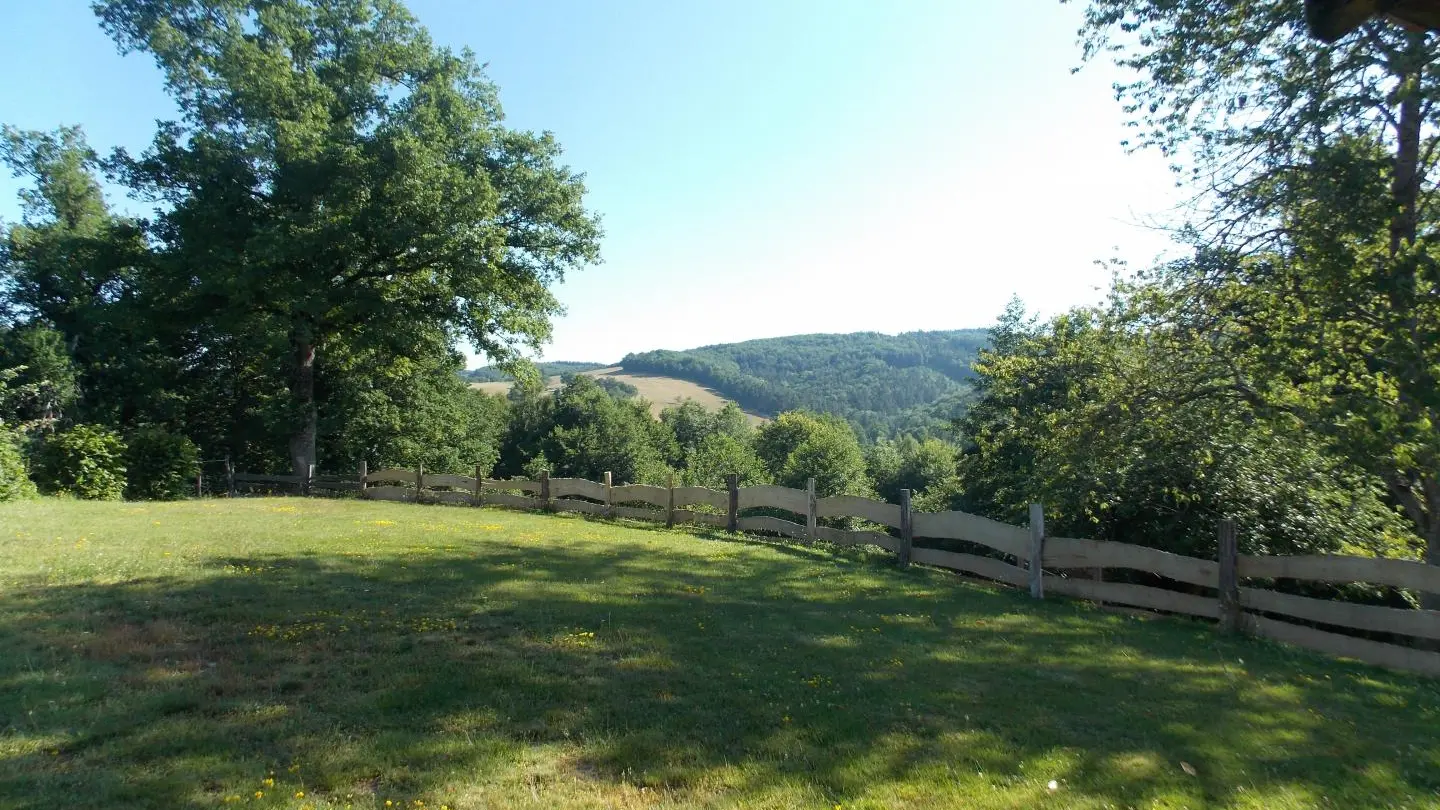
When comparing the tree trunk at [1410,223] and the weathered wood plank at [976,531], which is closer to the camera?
the tree trunk at [1410,223]

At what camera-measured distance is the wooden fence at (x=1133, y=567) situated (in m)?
7.19

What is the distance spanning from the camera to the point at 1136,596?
9328 millimetres

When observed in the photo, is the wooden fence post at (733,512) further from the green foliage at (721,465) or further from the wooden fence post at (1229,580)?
the green foliage at (721,465)

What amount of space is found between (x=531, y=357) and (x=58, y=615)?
2252cm

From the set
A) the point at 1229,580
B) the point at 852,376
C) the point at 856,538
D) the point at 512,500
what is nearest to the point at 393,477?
the point at 512,500

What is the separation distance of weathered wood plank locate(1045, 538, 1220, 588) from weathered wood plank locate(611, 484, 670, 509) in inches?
377

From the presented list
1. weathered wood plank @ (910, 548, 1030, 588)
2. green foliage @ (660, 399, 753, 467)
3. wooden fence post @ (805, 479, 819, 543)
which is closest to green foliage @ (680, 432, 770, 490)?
green foliage @ (660, 399, 753, 467)

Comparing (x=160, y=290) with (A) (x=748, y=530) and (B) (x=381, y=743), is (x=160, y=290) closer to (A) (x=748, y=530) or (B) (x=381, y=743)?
(A) (x=748, y=530)

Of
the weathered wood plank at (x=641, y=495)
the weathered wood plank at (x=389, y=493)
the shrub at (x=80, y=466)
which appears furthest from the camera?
the weathered wood plank at (x=389, y=493)

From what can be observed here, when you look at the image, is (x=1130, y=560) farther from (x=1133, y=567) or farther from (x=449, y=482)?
(x=449, y=482)

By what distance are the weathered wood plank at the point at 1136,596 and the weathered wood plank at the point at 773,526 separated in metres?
5.55

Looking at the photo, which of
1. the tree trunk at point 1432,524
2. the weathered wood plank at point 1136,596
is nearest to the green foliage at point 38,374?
the weathered wood plank at point 1136,596

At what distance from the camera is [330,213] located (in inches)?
901

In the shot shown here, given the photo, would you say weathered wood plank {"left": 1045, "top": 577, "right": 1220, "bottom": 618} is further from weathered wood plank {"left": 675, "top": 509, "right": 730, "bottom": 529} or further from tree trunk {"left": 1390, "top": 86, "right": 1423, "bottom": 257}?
weathered wood plank {"left": 675, "top": 509, "right": 730, "bottom": 529}
